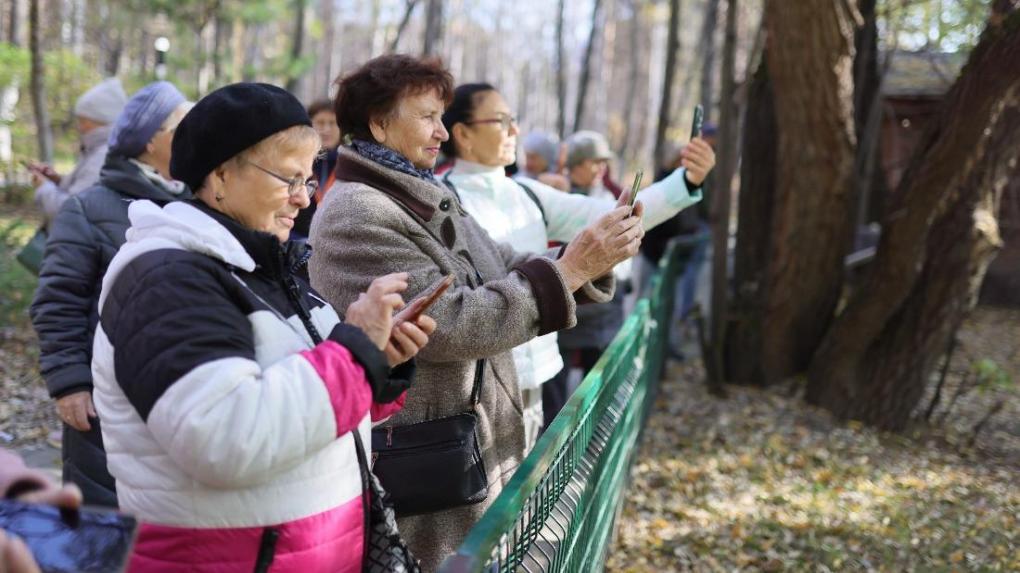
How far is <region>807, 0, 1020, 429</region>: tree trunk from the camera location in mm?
6242

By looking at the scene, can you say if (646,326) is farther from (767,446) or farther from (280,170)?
(280,170)

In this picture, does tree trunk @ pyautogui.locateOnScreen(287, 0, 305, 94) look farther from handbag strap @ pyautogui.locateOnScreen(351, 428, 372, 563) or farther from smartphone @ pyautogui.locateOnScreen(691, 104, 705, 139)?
handbag strap @ pyautogui.locateOnScreen(351, 428, 372, 563)

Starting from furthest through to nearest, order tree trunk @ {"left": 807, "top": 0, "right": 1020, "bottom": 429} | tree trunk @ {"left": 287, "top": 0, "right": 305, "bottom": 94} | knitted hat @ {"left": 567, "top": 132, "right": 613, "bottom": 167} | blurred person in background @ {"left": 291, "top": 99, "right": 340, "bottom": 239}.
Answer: tree trunk @ {"left": 287, "top": 0, "right": 305, "bottom": 94}
knitted hat @ {"left": 567, "top": 132, "right": 613, "bottom": 167}
tree trunk @ {"left": 807, "top": 0, "right": 1020, "bottom": 429}
blurred person in background @ {"left": 291, "top": 99, "right": 340, "bottom": 239}

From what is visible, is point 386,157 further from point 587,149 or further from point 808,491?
point 587,149

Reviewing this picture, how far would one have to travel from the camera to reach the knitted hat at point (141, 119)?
3.45 meters

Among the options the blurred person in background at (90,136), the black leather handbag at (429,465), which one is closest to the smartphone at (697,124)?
the black leather handbag at (429,465)

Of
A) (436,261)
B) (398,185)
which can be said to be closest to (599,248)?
(436,261)

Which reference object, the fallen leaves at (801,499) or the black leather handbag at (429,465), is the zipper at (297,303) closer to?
the black leather handbag at (429,465)

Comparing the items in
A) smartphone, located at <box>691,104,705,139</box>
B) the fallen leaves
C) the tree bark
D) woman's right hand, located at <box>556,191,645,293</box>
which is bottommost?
Result: the fallen leaves

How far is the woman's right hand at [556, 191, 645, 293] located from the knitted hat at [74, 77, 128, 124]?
3109 mm

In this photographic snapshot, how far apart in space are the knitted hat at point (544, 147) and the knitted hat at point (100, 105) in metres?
3.84

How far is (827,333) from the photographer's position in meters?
7.66

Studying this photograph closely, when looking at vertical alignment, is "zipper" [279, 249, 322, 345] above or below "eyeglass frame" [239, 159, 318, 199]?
below

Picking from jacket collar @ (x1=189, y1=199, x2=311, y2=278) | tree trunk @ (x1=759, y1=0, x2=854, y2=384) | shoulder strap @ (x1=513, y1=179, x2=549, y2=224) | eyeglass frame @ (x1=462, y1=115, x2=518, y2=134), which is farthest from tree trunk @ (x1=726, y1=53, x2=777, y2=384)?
jacket collar @ (x1=189, y1=199, x2=311, y2=278)
